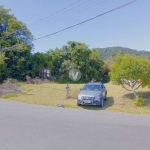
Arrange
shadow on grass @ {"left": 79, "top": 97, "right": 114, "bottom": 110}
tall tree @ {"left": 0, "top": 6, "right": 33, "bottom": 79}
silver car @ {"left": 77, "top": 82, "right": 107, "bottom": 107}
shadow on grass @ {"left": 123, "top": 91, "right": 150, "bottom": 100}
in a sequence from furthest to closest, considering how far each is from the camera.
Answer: tall tree @ {"left": 0, "top": 6, "right": 33, "bottom": 79} < shadow on grass @ {"left": 123, "top": 91, "right": 150, "bottom": 100} < shadow on grass @ {"left": 79, "top": 97, "right": 114, "bottom": 110} < silver car @ {"left": 77, "top": 82, "right": 107, "bottom": 107}

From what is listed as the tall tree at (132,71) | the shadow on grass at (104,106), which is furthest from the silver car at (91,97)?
the tall tree at (132,71)

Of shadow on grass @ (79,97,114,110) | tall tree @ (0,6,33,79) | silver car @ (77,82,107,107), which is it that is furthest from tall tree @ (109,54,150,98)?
tall tree @ (0,6,33,79)

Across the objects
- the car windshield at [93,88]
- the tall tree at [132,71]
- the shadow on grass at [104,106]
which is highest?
the tall tree at [132,71]

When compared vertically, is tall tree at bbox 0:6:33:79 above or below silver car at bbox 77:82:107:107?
above

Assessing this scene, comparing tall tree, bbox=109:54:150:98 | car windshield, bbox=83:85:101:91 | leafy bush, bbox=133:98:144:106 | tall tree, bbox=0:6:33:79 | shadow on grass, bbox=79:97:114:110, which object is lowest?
shadow on grass, bbox=79:97:114:110

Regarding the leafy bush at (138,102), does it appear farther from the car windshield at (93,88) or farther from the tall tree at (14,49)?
the tall tree at (14,49)

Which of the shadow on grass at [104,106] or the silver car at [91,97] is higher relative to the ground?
the silver car at [91,97]

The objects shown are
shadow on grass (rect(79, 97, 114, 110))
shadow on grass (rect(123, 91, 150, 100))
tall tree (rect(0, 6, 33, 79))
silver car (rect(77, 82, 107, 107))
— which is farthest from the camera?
tall tree (rect(0, 6, 33, 79))

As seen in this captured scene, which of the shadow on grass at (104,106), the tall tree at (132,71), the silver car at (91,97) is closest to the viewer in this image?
the silver car at (91,97)

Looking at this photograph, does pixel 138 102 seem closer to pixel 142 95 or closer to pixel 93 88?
pixel 142 95

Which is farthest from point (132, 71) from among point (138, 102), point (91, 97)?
→ point (91, 97)

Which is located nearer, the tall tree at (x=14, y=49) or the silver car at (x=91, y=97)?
the silver car at (x=91, y=97)

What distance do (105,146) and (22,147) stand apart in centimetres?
217

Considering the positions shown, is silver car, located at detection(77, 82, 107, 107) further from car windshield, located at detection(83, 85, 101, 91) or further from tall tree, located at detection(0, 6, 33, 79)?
tall tree, located at detection(0, 6, 33, 79)
